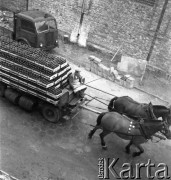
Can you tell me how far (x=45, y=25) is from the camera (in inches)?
563

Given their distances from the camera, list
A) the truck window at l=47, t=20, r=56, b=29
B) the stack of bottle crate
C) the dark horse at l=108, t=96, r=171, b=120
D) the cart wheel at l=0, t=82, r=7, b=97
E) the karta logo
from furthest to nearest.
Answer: the truck window at l=47, t=20, r=56, b=29 → the cart wheel at l=0, t=82, r=7, b=97 → the stack of bottle crate → the dark horse at l=108, t=96, r=171, b=120 → the karta logo

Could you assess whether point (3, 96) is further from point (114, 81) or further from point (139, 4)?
point (139, 4)

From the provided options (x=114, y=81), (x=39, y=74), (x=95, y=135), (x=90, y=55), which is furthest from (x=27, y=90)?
(x=90, y=55)

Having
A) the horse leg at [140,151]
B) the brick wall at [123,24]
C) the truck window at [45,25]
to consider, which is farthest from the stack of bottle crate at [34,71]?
the brick wall at [123,24]

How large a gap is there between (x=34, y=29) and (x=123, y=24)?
14.7 feet

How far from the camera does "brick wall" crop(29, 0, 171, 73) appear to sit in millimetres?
13797

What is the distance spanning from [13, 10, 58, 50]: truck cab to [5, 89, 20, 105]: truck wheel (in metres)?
4.07

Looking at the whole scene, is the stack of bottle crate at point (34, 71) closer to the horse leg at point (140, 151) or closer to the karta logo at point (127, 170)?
the karta logo at point (127, 170)

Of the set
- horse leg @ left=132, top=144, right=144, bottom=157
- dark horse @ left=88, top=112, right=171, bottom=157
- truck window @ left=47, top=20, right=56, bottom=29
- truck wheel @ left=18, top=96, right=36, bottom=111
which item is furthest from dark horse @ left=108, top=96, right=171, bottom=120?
truck window @ left=47, top=20, right=56, bottom=29

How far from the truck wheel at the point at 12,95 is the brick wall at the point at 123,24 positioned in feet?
21.8

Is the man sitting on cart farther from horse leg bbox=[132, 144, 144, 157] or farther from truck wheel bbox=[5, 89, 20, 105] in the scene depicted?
horse leg bbox=[132, 144, 144, 157]

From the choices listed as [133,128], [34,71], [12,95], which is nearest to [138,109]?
[133,128]

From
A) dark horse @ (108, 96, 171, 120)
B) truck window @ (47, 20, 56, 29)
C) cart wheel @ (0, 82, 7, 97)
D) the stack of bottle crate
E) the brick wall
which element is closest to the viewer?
dark horse @ (108, 96, 171, 120)

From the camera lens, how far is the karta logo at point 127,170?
8.73 metres
